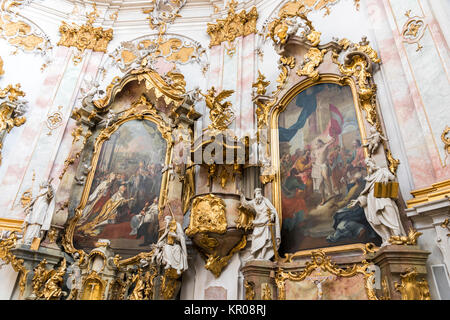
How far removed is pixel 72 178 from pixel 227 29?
634 centimetres

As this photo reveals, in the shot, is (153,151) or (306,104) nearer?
(306,104)

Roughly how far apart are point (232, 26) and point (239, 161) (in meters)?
5.32

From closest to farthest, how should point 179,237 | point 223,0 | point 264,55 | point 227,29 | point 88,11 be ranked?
point 179,237 < point 264,55 < point 227,29 < point 223,0 < point 88,11

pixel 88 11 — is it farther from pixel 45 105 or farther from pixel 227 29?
pixel 227 29

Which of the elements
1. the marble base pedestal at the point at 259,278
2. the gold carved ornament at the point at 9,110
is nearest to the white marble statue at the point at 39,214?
the gold carved ornament at the point at 9,110

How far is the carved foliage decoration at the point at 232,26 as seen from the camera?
9.83 m

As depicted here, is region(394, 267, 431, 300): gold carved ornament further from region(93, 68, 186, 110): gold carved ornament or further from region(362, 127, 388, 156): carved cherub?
region(93, 68, 186, 110): gold carved ornament

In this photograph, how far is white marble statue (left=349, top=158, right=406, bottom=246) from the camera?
15.5 feet

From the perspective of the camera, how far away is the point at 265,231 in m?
5.91

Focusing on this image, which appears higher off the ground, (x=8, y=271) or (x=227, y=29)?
(x=227, y=29)

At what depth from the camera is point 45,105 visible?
959 cm

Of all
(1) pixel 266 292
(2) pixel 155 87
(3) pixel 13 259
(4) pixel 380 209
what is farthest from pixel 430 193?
(3) pixel 13 259

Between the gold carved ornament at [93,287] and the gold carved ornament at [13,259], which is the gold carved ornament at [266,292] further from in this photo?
the gold carved ornament at [13,259]
